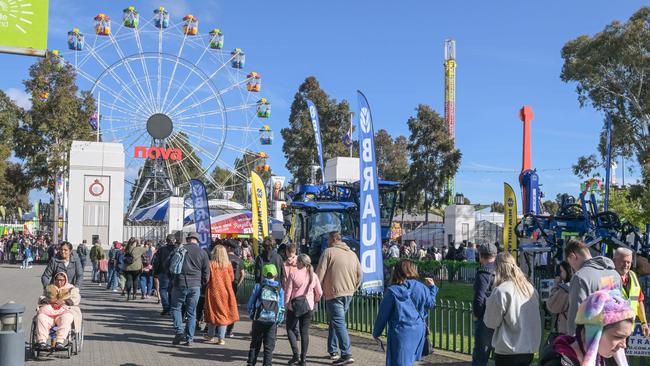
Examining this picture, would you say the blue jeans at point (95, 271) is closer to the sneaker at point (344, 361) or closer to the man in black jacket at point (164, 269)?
the man in black jacket at point (164, 269)

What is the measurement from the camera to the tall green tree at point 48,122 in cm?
4056

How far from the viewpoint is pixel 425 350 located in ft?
22.0

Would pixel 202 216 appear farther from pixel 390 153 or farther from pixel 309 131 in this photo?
pixel 390 153

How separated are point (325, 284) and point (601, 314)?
6.35 m

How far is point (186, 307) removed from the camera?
10859 mm

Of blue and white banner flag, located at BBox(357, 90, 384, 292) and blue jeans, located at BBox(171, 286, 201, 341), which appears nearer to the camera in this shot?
blue and white banner flag, located at BBox(357, 90, 384, 292)

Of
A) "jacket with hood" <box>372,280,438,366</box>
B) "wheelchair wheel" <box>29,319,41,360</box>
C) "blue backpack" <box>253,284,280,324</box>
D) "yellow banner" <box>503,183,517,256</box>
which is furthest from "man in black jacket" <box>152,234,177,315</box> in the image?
"yellow banner" <box>503,183,517,256</box>

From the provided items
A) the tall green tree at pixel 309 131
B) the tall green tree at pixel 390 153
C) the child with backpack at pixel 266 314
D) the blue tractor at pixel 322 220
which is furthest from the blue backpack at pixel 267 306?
the tall green tree at pixel 390 153

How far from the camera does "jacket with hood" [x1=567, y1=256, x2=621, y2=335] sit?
18.6 ft

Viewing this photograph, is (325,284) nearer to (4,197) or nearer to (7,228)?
(4,197)

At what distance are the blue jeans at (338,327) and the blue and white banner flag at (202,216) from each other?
26.5 ft

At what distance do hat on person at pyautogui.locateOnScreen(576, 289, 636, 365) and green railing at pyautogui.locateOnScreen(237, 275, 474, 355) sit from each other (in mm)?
6283

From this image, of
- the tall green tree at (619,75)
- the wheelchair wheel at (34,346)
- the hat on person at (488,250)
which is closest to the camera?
the hat on person at (488,250)

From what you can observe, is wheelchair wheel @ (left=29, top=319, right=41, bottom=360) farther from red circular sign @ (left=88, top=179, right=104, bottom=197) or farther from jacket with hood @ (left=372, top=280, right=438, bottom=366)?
red circular sign @ (left=88, top=179, right=104, bottom=197)
